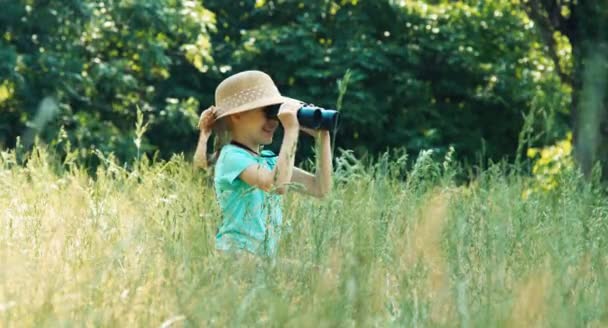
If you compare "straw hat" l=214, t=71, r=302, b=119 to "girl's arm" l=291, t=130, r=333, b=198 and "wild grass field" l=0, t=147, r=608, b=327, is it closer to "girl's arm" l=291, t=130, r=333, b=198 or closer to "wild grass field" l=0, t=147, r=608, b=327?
"girl's arm" l=291, t=130, r=333, b=198

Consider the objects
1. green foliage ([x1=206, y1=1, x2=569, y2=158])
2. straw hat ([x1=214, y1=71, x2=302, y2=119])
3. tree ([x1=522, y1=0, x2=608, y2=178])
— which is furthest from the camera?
green foliage ([x1=206, y1=1, x2=569, y2=158])

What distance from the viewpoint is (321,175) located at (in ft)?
15.0

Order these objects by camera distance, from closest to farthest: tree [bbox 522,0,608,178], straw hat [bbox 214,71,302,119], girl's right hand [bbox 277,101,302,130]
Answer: girl's right hand [bbox 277,101,302,130]
straw hat [bbox 214,71,302,119]
tree [bbox 522,0,608,178]

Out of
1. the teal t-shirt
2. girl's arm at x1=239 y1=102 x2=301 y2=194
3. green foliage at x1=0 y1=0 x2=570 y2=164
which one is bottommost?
green foliage at x1=0 y1=0 x2=570 y2=164

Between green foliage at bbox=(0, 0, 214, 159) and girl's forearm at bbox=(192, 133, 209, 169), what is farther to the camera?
green foliage at bbox=(0, 0, 214, 159)

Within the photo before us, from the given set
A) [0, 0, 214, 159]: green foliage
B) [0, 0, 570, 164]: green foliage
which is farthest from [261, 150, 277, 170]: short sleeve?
[0, 0, 570, 164]: green foliage

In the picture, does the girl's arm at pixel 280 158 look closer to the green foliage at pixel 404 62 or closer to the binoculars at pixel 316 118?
the binoculars at pixel 316 118

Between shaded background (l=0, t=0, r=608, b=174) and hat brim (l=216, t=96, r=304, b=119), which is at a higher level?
hat brim (l=216, t=96, r=304, b=119)

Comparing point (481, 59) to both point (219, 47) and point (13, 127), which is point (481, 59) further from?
point (13, 127)

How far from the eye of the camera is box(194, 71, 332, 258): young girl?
4.26m

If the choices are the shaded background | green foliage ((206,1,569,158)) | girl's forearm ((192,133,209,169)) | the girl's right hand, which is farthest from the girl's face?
green foliage ((206,1,569,158))

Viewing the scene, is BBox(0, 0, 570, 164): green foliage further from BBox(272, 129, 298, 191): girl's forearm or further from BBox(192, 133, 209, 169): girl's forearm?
BBox(272, 129, 298, 191): girl's forearm

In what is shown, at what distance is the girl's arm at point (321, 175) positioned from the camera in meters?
4.50

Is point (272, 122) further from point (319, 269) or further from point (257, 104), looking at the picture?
point (319, 269)
